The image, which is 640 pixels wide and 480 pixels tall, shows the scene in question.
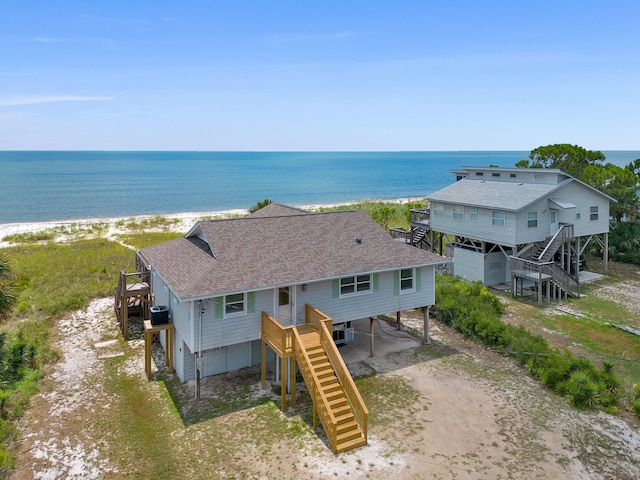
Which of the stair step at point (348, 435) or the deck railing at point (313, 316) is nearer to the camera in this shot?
the stair step at point (348, 435)

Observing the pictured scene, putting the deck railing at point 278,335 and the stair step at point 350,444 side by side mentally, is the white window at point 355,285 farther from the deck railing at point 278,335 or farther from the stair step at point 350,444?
the stair step at point 350,444

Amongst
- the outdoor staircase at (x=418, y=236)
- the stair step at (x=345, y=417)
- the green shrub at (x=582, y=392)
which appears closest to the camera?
the stair step at (x=345, y=417)

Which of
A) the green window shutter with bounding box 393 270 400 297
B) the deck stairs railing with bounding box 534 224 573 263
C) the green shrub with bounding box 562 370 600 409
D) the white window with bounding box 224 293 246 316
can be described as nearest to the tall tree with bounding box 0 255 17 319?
the white window with bounding box 224 293 246 316

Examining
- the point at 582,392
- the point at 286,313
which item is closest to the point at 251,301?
the point at 286,313

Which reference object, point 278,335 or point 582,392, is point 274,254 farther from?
point 582,392

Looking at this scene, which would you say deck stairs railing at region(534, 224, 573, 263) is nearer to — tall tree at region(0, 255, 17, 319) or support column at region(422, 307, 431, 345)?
support column at region(422, 307, 431, 345)

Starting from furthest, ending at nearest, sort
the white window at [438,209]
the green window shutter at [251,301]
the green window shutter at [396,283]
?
the white window at [438,209] < the green window shutter at [396,283] < the green window shutter at [251,301]

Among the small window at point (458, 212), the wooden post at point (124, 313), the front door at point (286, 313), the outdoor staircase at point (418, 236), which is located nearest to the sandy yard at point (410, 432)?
the wooden post at point (124, 313)
